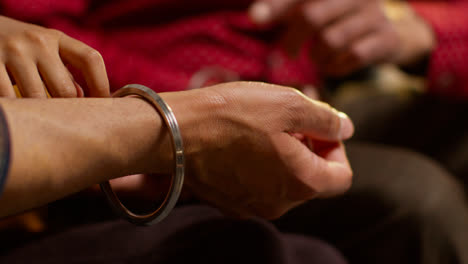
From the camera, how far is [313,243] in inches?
17.8

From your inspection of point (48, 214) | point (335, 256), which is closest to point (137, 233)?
point (48, 214)

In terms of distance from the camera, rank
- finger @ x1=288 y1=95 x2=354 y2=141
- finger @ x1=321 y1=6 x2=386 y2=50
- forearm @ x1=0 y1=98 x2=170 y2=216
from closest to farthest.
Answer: forearm @ x1=0 y1=98 x2=170 y2=216
finger @ x1=288 y1=95 x2=354 y2=141
finger @ x1=321 y1=6 x2=386 y2=50

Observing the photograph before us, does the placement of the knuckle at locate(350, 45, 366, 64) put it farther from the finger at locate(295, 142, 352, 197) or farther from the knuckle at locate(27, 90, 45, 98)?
the knuckle at locate(27, 90, 45, 98)

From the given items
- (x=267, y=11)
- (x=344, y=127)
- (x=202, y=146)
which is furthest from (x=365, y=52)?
(x=202, y=146)

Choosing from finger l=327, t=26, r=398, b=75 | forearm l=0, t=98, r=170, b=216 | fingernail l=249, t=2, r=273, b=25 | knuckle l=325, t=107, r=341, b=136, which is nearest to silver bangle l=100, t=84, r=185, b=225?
forearm l=0, t=98, r=170, b=216

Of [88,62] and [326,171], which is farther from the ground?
[88,62]

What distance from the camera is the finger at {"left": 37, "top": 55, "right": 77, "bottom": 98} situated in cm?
27

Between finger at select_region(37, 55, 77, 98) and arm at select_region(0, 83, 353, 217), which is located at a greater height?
finger at select_region(37, 55, 77, 98)

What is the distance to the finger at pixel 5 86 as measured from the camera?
0.26 meters

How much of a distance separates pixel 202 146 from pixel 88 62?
0.10 metres

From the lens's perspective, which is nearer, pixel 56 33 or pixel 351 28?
pixel 56 33

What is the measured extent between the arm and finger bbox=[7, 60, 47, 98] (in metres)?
0.02

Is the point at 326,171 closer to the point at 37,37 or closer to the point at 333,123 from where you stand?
the point at 333,123

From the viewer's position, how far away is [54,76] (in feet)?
0.87
